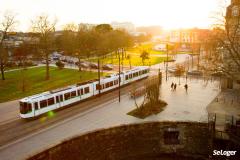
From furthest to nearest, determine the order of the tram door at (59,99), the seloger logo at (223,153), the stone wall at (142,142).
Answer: the tram door at (59,99) < the seloger logo at (223,153) < the stone wall at (142,142)

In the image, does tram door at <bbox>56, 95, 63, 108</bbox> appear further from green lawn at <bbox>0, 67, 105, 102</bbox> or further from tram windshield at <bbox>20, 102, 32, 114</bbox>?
green lawn at <bbox>0, 67, 105, 102</bbox>

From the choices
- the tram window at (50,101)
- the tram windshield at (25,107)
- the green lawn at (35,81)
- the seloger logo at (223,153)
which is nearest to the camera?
the seloger logo at (223,153)

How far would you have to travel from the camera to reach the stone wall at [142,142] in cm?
1822

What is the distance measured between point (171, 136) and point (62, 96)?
13.2m

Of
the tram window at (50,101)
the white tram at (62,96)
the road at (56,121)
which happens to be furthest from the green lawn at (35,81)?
the tram window at (50,101)

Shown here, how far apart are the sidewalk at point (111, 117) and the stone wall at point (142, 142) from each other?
7.01ft

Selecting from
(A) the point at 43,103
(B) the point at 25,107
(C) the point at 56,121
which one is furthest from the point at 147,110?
(B) the point at 25,107

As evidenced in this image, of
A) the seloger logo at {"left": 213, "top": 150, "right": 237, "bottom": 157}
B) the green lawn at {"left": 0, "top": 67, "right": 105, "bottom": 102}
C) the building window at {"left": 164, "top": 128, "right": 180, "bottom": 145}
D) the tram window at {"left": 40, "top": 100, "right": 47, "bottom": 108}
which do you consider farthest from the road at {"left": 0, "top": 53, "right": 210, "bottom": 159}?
the seloger logo at {"left": 213, "top": 150, "right": 237, "bottom": 157}

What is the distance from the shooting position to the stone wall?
59.8 feet

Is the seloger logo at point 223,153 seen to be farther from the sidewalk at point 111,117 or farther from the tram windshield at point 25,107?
the tram windshield at point 25,107

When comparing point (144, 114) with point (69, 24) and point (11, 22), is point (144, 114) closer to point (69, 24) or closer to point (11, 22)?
point (11, 22)

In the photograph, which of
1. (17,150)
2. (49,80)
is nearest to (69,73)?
(49,80)

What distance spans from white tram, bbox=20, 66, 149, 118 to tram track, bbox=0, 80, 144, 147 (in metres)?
0.67

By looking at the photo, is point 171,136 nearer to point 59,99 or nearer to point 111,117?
point 111,117
